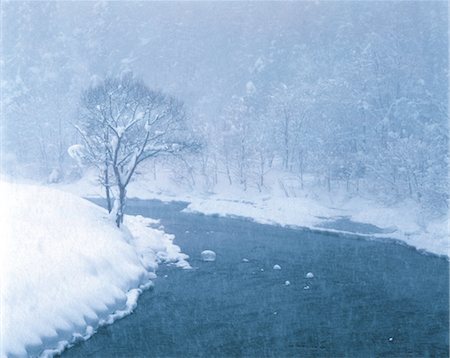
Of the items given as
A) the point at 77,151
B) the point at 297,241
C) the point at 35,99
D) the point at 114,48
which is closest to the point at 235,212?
the point at 297,241

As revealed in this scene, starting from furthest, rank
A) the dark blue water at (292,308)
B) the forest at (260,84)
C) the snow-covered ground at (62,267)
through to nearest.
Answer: the forest at (260,84) < the dark blue water at (292,308) < the snow-covered ground at (62,267)

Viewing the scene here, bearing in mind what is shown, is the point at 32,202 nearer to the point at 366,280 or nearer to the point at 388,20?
the point at 366,280

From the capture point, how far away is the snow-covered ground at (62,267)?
18094mm

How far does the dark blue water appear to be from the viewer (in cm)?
1823

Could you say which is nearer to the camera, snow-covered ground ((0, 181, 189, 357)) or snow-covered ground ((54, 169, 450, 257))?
snow-covered ground ((0, 181, 189, 357))

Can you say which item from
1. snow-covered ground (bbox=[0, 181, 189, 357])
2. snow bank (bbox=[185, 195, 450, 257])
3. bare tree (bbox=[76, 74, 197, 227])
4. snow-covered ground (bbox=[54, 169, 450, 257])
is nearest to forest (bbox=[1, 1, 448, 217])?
snow-covered ground (bbox=[54, 169, 450, 257])

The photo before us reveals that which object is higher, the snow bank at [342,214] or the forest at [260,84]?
the forest at [260,84]

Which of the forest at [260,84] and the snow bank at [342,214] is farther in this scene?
the forest at [260,84]

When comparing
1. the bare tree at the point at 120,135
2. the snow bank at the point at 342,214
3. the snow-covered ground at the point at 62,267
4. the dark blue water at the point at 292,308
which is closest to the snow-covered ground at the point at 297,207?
the snow bank at the point at 342,214

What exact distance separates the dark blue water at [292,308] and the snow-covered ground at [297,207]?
3.71 metres

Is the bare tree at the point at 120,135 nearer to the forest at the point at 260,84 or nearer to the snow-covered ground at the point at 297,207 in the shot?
the forest at the point at 260,84

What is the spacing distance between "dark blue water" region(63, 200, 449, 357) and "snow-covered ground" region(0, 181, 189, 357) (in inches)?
39.7

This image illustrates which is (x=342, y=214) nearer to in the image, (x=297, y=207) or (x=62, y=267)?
(x=297, y=207)

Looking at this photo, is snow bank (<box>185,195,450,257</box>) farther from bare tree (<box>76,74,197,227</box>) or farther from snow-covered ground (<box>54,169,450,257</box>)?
bare tree (<box>76,74,197,227</box>)
